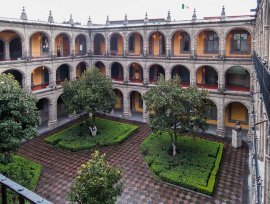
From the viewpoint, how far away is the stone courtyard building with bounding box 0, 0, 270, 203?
98.0ft

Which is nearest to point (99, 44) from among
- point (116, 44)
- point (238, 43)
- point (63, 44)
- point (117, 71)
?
point (116, 44)

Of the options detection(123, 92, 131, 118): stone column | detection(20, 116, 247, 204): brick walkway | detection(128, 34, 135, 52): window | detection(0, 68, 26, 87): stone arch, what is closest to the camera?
detection(20, 116, 247, 204): brick walkway

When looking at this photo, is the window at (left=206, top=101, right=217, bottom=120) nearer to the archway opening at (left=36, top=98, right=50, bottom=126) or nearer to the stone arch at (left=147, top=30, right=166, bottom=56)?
the stone arch at (left=147, top=30, right=166, bottom=56)

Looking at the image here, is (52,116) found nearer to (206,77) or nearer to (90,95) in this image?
(90,95)

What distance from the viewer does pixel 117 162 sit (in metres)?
24.5

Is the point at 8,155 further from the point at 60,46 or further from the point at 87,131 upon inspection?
the point at 60,46

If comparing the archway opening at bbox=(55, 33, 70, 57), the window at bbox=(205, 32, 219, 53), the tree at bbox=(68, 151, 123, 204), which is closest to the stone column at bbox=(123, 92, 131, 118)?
the archway opening at bbox=(55, 33, 70, 57)

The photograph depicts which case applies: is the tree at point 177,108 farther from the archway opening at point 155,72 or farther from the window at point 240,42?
the archway opening at point 155,72

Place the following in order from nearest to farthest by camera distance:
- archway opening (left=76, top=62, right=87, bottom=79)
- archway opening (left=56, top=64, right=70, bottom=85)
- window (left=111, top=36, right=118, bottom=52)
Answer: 1. archway opening (left=56, top=64, right=70, bottom=85)
2. window (left=111, top=36, right=118, bottom=52)
3. archway opening (left=76, top=62, right=87, bottom=79)

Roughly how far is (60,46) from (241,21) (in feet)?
80.8

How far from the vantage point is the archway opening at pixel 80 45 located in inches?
1592

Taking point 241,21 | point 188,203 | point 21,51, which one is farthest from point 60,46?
point 188,203

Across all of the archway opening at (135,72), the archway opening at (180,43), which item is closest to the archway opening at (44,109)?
the archway opening at (135,72)

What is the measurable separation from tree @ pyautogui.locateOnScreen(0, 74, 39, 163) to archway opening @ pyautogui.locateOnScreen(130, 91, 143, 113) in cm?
2185
